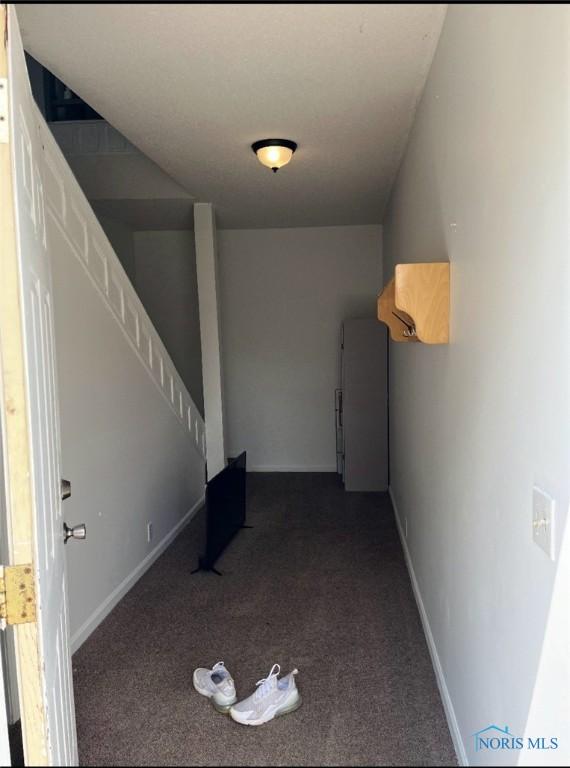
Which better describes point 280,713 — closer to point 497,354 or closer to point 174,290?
point 497,354

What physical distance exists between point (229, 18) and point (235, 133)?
3.74 feet

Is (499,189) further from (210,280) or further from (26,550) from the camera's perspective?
(210,280)

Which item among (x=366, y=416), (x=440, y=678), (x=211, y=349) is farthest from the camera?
(x=366, y=416)

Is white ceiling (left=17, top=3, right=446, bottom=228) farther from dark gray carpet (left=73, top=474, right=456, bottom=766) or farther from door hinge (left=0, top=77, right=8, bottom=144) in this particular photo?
dark gray carpet (left=73, top=474, right=456, bottom=766)

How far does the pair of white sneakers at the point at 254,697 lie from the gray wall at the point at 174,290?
4243 millimetres

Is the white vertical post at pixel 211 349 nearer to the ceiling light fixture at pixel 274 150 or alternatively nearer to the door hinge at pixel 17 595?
the ceiling light fixture at pixel 274 150

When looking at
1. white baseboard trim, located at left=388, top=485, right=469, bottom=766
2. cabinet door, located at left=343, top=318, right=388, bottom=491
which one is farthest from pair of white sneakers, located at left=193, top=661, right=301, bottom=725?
cabinet door, located at left=343, top=318, right=388, bottom=491

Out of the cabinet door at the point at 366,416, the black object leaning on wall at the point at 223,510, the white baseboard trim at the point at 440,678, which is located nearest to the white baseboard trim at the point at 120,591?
the black object leaning on wall at the point at 223,510

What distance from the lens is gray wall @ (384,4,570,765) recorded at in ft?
3.33

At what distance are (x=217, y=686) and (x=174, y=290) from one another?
464cm

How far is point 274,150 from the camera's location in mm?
3223

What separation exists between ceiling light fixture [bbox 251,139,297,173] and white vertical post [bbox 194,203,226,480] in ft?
5.25

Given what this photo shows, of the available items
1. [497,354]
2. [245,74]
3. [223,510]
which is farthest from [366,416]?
[497,354]
